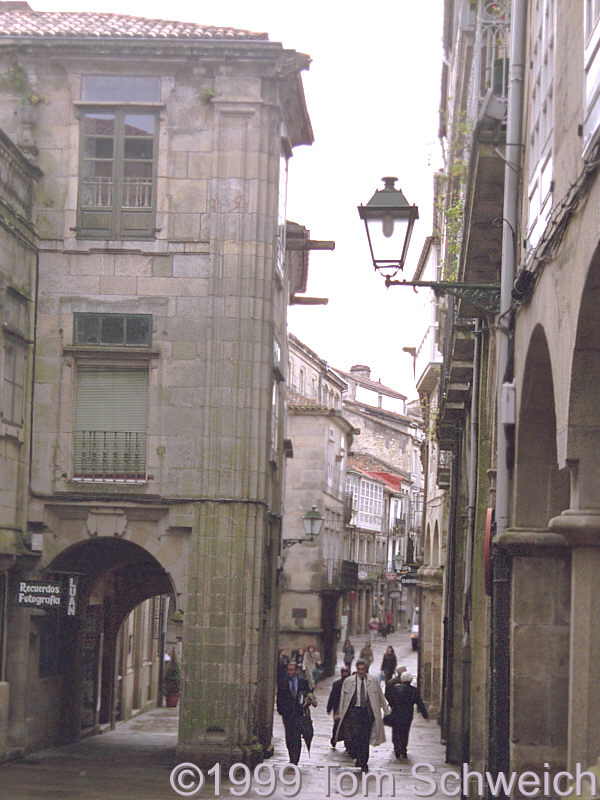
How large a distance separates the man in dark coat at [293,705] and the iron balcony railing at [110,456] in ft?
12.5

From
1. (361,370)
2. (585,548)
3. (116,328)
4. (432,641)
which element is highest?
(361,370)

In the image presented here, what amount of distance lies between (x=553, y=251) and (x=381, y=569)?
260 feet

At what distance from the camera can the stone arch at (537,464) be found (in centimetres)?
1115

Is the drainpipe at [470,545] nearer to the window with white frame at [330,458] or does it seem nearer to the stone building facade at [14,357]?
the stone building facade at [14,357]

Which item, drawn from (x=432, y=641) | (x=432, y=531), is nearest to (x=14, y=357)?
(x=432, y=641)

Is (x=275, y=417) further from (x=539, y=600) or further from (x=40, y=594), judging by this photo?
(x=539, y=600)

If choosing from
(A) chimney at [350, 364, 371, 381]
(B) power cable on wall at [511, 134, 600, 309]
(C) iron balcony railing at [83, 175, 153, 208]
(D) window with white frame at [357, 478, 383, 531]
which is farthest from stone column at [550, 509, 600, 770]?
(A) chimney at [350, 364, 371, 381]

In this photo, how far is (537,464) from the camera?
445 inches

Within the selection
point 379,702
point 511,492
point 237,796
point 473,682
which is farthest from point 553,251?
point 379,702

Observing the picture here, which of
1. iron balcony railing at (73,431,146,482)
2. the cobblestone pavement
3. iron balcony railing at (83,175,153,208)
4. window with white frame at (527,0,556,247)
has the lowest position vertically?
the cobblestone pavement

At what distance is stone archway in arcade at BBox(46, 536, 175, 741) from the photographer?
24.2 meters

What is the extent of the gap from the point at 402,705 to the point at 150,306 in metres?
7.78

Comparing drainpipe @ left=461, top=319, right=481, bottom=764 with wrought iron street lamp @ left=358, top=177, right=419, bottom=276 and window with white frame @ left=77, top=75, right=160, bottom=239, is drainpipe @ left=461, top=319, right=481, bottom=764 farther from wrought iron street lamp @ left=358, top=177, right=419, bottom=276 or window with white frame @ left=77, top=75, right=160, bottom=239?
window with white frame @ left=77, top=75, right=160, bottom=239

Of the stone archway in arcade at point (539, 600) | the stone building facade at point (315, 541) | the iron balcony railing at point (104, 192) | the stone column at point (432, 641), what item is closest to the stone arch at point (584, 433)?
the stone archway in arcade at point (539, 600)
